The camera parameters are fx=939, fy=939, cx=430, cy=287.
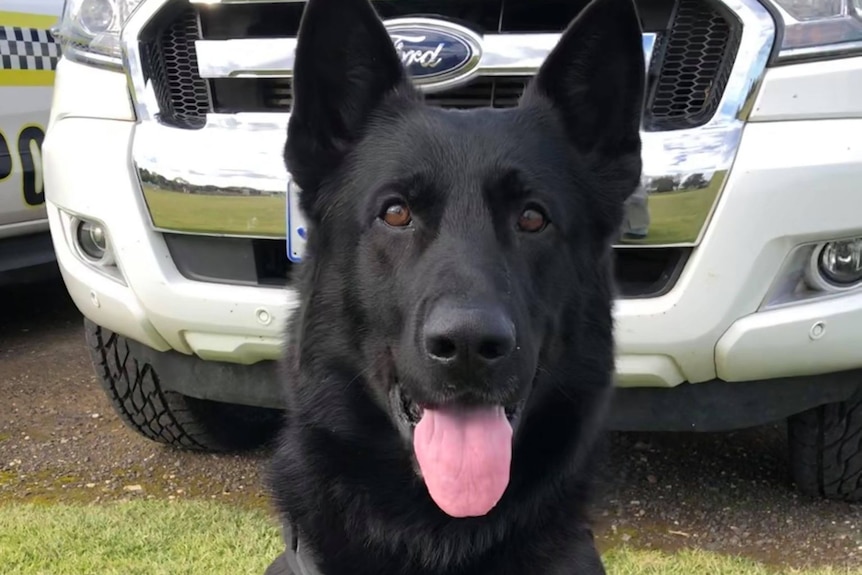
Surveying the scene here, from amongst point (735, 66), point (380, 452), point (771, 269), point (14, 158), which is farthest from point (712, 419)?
point (14, 158)

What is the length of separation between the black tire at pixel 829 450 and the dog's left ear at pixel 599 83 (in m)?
1.26

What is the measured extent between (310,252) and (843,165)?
1.41 metres

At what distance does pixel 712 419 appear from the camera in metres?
2.82

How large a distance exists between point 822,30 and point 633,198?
0.68 m

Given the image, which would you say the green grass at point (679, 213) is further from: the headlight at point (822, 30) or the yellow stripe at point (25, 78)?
the yellow stripe at point (25, 78)

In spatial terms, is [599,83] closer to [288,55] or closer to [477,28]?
[477,28]

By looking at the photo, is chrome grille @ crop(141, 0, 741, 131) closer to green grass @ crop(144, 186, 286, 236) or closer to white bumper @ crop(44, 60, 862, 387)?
white bumper @ crop(44, 60, 862, 387)

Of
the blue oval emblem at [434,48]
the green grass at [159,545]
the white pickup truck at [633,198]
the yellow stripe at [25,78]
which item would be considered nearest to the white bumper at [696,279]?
the white pickup truck at [633,198]

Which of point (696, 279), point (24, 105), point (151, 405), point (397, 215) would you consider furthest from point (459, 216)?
point (24, 105)

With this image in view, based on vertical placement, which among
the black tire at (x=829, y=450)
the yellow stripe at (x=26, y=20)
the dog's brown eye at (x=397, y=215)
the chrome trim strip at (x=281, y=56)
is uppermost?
the dog's brown eye at (x=397, y=215)

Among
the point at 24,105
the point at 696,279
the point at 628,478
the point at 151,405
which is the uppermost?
the point at 696,279

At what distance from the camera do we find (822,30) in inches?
101

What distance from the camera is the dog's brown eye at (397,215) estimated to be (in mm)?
2018

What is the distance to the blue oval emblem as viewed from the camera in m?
2.69
